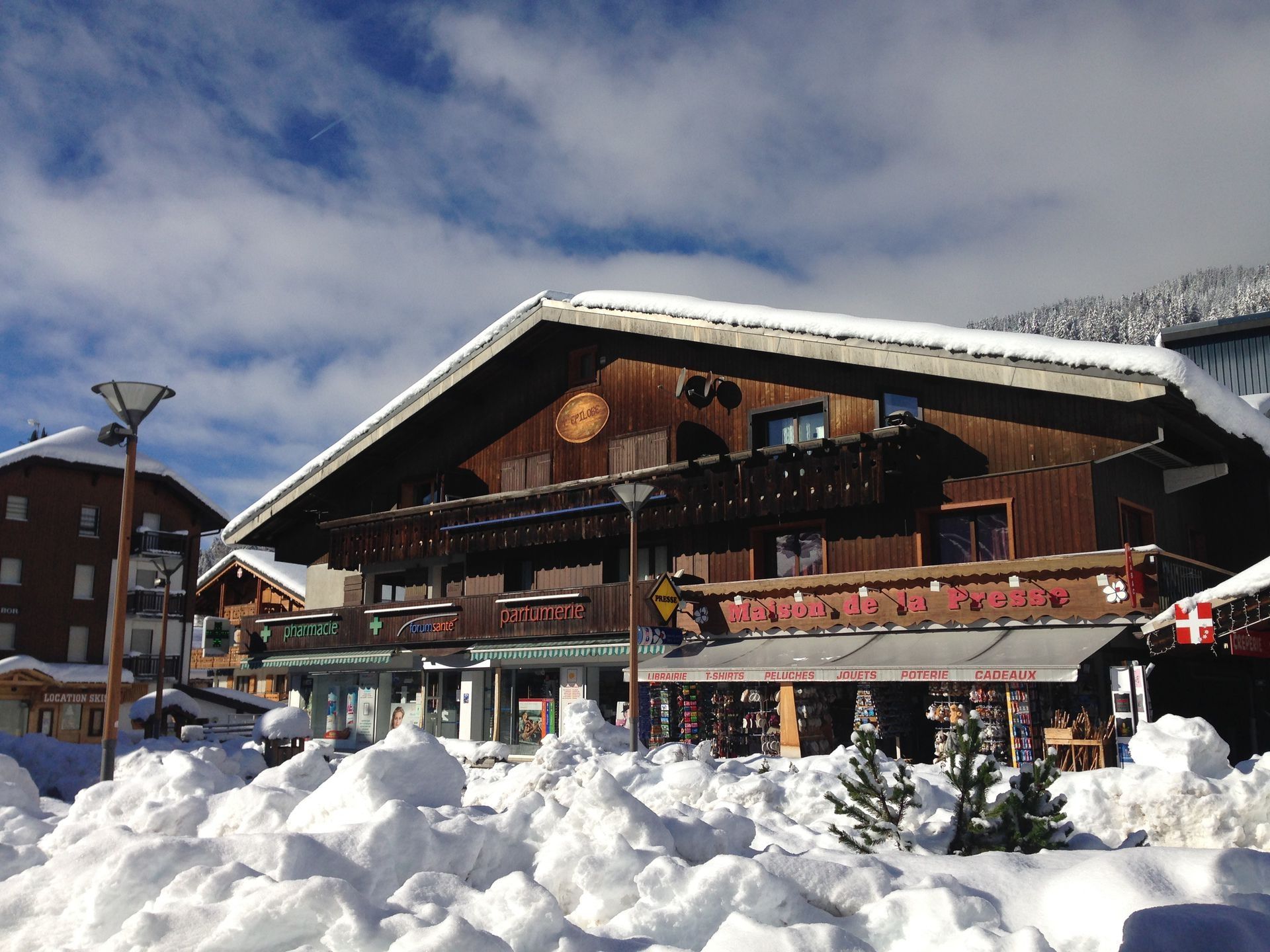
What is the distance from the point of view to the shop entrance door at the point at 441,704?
32.3 metres

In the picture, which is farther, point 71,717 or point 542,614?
point 71,717

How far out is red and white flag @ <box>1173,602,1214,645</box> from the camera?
18531 mm

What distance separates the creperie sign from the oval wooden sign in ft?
21.8

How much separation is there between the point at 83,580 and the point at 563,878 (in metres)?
49.3

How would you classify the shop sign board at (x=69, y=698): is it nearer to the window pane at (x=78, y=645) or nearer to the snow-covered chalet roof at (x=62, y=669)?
the snow-covered chalet roof at (x=62, y=669)

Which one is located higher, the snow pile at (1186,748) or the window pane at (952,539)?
the window pane at (952,539)

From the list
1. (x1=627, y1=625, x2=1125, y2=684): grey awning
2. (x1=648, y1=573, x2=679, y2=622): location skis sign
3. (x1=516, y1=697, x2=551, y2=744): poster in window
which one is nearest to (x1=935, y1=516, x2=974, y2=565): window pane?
(x1=627, y1=625, x2=1125, y2=684): grey awning

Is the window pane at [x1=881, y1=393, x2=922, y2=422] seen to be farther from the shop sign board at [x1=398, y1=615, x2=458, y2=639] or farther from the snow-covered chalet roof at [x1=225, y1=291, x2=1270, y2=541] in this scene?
the shop sign board at [x1=398, y1=615, x2=458, y2=639]

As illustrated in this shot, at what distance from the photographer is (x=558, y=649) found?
1122 inches

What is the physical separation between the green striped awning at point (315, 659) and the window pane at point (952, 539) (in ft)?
53.9

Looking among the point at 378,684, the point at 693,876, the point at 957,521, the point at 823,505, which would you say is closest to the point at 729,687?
the point at 823,505

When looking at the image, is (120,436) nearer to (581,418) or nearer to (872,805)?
(872,805)

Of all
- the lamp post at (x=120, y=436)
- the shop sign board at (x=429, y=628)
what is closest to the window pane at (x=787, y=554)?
the shop sign board at (x=429, y=628)

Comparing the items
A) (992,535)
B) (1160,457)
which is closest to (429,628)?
(992,535)
